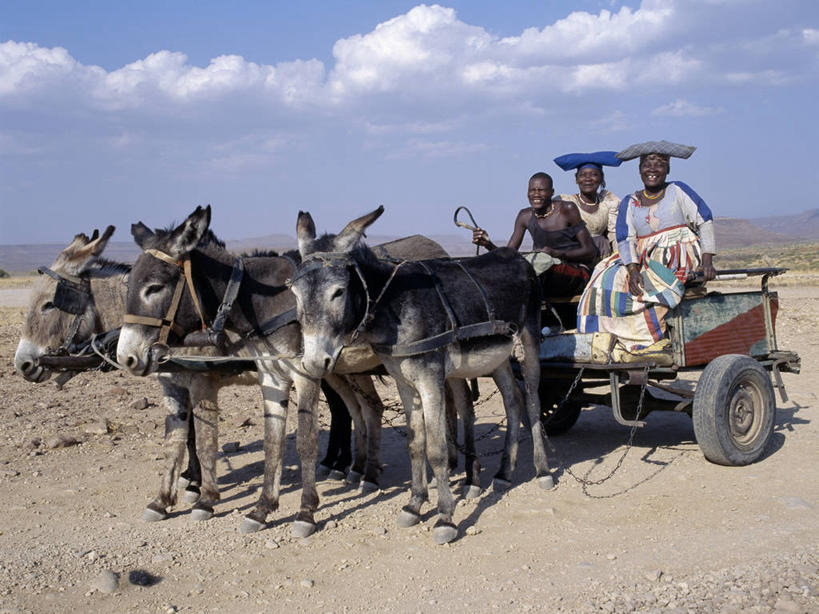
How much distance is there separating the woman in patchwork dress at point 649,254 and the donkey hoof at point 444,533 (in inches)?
98.9

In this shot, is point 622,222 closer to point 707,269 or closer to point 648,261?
point 648,261

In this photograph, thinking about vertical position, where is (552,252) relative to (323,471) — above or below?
above

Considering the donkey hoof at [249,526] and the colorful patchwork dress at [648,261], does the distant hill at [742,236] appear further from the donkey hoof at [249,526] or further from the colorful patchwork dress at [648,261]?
the donkey hoof at [249,526]

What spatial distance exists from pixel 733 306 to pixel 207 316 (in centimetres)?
477

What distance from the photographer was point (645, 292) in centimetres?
672

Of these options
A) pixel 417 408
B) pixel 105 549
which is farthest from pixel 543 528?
pixel 105 549

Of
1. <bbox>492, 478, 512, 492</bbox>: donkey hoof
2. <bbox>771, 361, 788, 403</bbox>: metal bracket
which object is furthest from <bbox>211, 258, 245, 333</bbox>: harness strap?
<bbox>771, 361, 788, 403</bbox>: metal bracket

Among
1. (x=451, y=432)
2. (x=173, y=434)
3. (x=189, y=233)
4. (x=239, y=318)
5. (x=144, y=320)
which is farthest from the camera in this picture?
(x=451, y=432)

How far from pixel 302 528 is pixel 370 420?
63.3 inches

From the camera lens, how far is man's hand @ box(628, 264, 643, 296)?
6785 millimetres

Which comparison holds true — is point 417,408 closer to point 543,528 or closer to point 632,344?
point 543,528

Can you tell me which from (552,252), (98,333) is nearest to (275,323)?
(98,333)

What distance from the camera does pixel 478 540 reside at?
5496 millimetres

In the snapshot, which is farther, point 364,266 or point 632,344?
point 632,344
